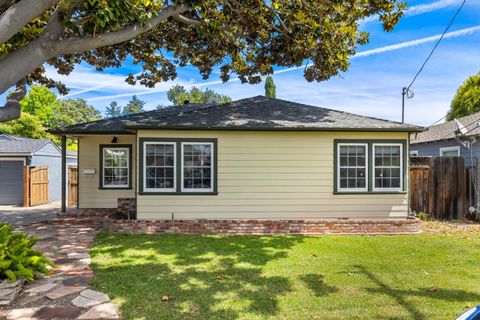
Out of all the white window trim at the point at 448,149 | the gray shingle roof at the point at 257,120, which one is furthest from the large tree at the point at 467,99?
the gray shingle roof at the point at 257,120

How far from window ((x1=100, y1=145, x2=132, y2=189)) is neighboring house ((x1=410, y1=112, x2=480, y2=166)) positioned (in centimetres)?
979

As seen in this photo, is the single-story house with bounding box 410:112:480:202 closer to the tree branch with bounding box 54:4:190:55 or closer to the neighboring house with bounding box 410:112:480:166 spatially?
the neighboring house with bounding box 410:112:480:166

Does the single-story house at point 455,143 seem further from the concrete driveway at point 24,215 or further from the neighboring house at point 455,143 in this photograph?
the concrete driveway at point 24,215

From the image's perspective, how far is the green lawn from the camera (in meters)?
4.16

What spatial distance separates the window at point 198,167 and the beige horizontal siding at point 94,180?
319 centimetres

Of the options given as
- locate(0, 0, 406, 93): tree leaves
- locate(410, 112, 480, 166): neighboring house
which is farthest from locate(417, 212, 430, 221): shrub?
locate(0, 0, 406, 93): tree leaves

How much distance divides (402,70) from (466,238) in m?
13.1

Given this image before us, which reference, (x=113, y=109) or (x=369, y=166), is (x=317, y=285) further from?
(x=113, y=109)

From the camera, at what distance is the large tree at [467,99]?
91.8 ft

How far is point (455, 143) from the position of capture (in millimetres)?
13516

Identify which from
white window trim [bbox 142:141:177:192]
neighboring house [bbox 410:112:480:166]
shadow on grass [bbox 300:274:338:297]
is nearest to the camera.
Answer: shadow on grass [bbox 300:274:338:297]

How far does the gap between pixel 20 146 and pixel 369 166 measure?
649 inches

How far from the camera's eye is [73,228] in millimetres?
9625

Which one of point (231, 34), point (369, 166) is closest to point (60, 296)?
point (231, 34)
